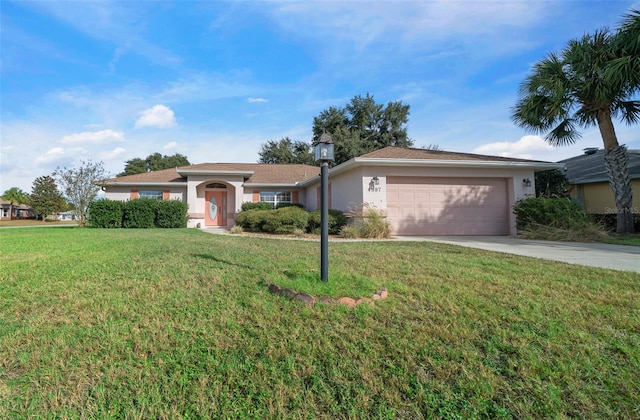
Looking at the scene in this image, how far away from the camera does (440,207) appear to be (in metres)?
11.8

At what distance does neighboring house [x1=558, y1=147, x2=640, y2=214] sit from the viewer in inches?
544

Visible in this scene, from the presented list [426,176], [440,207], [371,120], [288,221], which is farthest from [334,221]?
[371,120]

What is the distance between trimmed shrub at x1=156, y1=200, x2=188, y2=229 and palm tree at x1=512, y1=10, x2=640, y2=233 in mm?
17215

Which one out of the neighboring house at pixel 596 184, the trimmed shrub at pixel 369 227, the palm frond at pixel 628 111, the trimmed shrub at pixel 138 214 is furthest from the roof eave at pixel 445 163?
the trimmed shrub at pixel 138 214

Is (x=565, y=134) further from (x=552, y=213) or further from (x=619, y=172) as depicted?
(x=552, y=213)

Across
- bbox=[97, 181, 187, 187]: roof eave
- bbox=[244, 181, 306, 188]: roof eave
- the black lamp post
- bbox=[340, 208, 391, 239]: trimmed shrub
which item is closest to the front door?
bbox=[97, 181, 187, 187]: roof eave

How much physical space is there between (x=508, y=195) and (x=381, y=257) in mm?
8888

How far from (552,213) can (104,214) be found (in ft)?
66.2

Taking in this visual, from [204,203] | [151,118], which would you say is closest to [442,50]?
[151,118]

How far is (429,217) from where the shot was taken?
1179cm

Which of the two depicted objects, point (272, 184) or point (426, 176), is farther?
point (272, 184)

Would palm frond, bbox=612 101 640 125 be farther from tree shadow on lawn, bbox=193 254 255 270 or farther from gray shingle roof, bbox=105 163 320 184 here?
tree shadow on lawn, bbox=193 254 255 270

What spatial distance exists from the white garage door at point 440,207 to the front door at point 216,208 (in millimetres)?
11531

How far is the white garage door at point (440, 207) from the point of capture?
11.7 m
